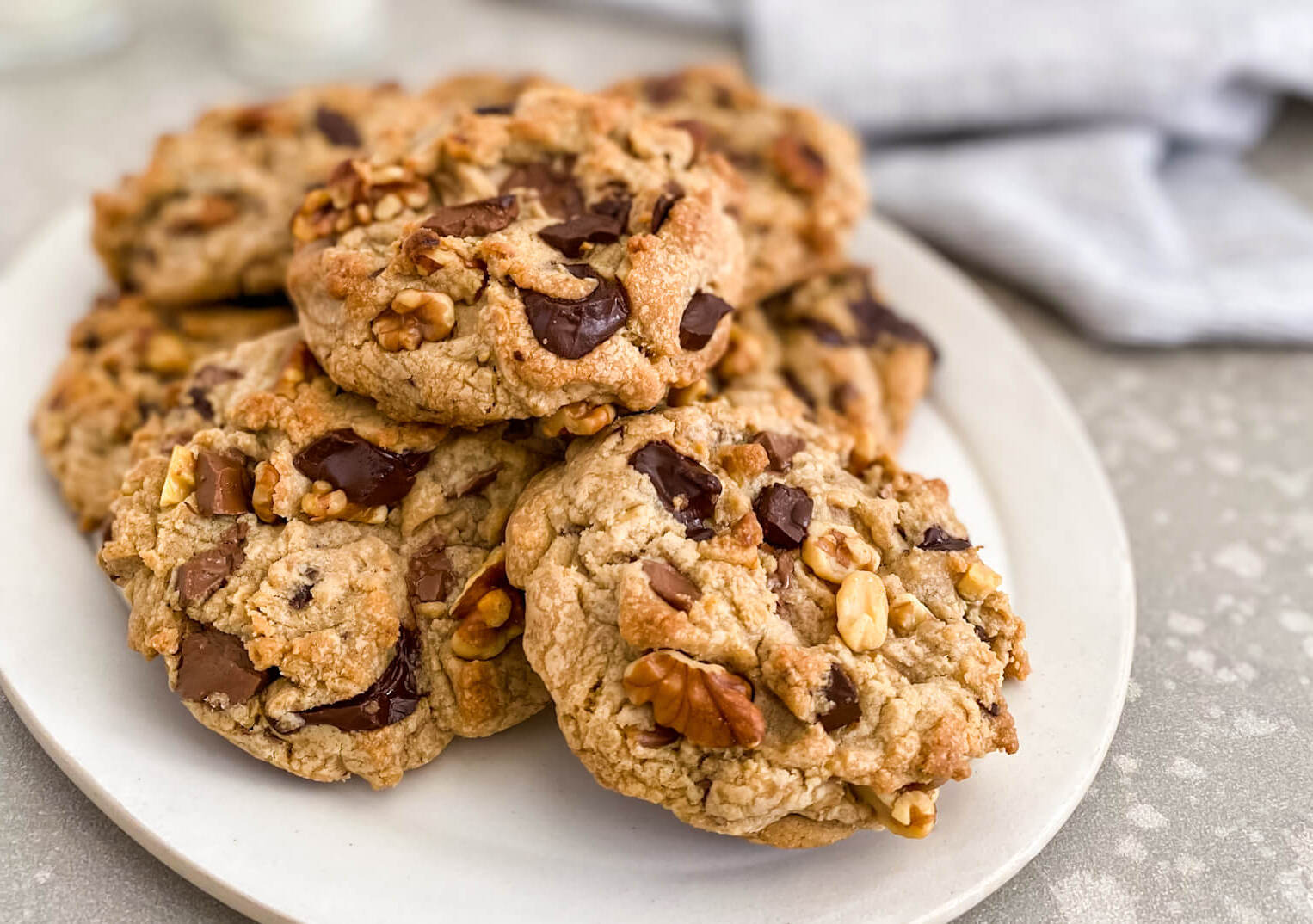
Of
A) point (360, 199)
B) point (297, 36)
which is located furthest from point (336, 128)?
point (297, 36)

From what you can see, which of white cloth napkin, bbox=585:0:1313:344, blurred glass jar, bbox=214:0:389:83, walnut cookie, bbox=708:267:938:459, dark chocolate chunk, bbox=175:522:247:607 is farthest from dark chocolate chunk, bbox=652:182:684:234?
blurred glass jar, bbox=214:0:389:83

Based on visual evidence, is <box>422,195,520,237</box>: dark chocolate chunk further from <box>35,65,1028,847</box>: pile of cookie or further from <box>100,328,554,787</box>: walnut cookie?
<box>100,328,554,787</box>: walnut cookie

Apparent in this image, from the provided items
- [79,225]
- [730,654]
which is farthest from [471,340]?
[79,225]

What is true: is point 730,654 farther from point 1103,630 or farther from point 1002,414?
point 1002,414

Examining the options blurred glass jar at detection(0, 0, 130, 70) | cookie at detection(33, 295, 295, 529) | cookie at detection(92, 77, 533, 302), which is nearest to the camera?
cookie at detection(33, 295, 295, 529)

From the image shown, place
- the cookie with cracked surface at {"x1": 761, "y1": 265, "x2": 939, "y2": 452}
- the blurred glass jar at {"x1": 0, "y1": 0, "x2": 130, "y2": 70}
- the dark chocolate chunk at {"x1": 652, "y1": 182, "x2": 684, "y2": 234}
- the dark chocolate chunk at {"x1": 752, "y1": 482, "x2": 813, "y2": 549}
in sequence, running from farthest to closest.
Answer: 1. the blurred glass jar at {"x1": 0, "y1": 0, "x2": 130, "y2": 70}
2. the cookie with cracked surface at {"x1": 761, "y1": 265, "x2": 939, "y2": 452}
3. the dark chocolate chunk at {"x1": 652, "y1": 182, "x2": 684, "y2": 234}
4. the dark chocolate chunk at {"x1": 752, "y1": 482, "x2": 813, "y2": 549}

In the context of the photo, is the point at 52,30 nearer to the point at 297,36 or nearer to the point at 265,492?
the point at 297,36

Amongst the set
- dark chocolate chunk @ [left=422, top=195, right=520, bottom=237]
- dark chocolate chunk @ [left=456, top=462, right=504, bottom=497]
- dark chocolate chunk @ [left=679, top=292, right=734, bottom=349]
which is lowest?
dark chocolate chunk @ [left=456, top=462, right=504, bottom=497]
